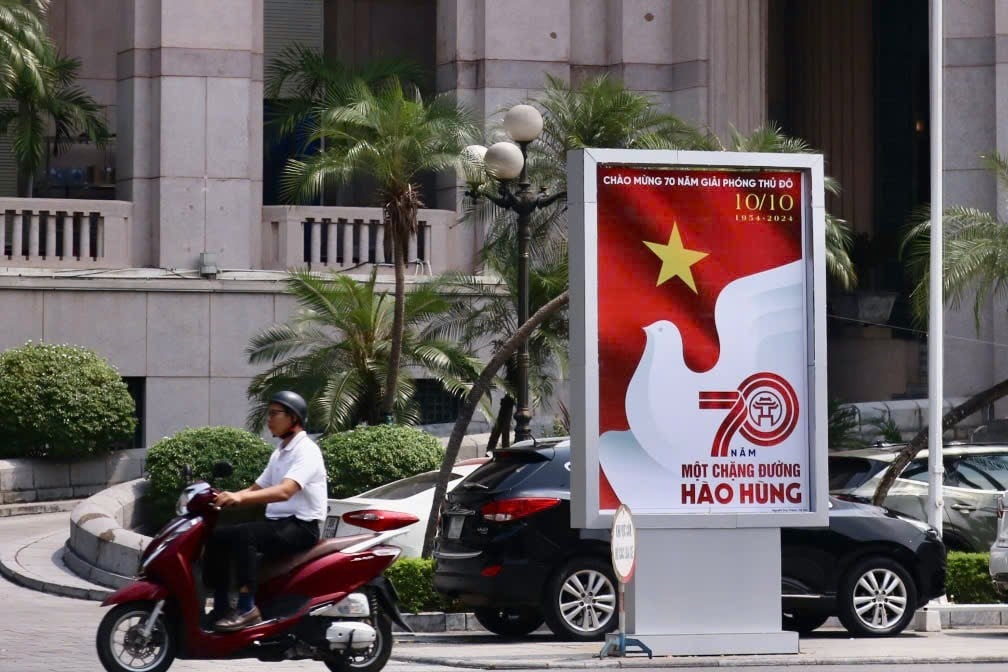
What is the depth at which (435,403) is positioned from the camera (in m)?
29.8

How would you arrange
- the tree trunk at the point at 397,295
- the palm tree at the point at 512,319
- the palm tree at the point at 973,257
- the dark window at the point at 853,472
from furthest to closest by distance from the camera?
the palm tree at the point at 512,319, the tree trunk at the point at 397,295, the palm tree at the point at 973,257, the dark window at the point at 853,472

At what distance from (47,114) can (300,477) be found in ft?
72.0

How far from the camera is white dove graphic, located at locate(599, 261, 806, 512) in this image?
12555 millimetres

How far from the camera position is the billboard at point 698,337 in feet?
40.8

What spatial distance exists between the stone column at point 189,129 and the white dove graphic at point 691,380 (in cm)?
1740

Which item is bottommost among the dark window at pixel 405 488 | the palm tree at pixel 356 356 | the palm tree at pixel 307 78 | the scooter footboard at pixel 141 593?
the scooter footboard at pixel 141 593

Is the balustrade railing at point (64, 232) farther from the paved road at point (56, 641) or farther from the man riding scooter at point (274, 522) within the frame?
the man riding scooter at point (274, 522)

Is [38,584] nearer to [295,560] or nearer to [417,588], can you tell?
[417,588]

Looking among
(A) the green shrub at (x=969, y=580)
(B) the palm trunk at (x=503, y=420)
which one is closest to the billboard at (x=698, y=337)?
(A) the green shrub at (x=969, y=580)

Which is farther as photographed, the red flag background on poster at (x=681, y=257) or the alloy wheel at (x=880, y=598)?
the alloy wheel at (x=880, y=598)

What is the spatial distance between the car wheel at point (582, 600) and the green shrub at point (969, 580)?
174 inches

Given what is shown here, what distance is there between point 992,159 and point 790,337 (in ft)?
30.4

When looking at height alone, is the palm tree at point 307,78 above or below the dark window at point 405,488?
above

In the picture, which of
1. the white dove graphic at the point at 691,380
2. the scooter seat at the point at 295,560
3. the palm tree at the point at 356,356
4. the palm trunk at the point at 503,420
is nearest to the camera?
the scooter seat at the point at 295,560
